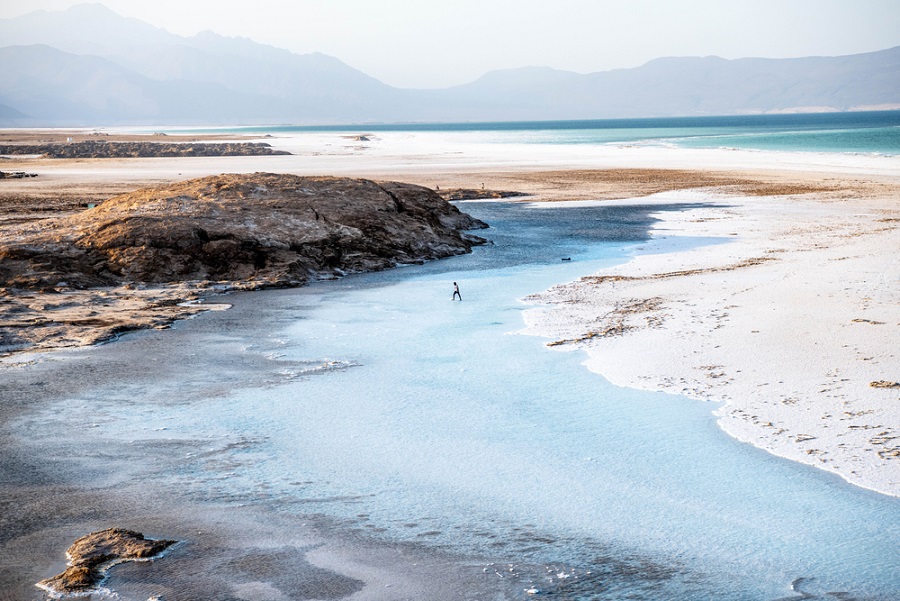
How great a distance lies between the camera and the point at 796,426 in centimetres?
786

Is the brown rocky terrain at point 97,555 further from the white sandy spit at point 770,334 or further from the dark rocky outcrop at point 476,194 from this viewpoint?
the dark rocky outcrop at point 476,194

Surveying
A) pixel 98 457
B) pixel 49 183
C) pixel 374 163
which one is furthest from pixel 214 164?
pixel 98 457

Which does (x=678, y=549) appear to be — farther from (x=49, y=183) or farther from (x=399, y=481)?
(x=49, y=183)

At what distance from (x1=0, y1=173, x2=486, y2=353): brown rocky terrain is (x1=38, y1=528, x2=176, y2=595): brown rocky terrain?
5.94m

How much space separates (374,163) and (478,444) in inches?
1908

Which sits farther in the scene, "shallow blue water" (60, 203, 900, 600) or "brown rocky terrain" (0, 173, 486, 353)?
"brown rocky terrain" (0, 173, 486, 353)

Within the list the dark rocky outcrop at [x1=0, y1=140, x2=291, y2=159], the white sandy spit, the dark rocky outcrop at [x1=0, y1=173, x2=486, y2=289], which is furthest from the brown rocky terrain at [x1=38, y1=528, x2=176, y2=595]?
the dark rocky outcrop at [x1=0, y1=140, x2=291, y2=159]

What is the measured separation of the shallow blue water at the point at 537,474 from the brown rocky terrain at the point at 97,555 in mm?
978

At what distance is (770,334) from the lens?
10.9 m

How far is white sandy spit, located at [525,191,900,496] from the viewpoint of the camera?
7.73m

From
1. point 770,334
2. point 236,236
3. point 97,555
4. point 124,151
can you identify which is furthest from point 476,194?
point 124,151

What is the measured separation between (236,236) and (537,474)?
11.3 m

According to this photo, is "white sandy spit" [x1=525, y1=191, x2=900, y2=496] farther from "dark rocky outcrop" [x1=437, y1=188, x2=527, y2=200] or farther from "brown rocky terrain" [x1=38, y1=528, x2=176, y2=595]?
"dark rocky outcrop" [x1=437, y1=188, x2=527, y2=200]

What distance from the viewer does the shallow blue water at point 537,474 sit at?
5574 millimetres
